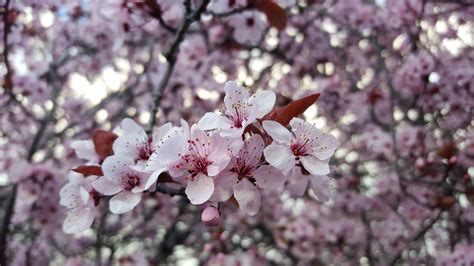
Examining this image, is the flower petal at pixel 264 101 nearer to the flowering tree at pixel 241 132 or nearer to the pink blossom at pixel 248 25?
the flowering tree at pixel 241 132

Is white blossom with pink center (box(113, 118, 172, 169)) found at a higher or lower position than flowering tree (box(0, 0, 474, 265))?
higher

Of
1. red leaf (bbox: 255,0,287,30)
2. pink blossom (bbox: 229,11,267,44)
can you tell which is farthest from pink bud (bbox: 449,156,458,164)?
pink blossom (bbox: 229,11,267,44)

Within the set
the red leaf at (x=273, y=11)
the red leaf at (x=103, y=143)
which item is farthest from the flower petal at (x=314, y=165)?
the red leaf at (x=273, y=11)

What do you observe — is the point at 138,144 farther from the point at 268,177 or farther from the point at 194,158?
the point at 268,177

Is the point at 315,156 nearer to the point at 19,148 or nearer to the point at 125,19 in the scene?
the point at 125,19

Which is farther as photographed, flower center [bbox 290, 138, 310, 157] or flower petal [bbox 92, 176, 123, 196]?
flower petal [bbox 92, 176, 123, 196]

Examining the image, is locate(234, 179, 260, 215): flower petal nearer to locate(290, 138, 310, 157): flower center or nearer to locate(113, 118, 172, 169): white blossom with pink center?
locate(290, 138, 310, 157): flower center

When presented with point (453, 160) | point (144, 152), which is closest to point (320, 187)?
point (144, 152)

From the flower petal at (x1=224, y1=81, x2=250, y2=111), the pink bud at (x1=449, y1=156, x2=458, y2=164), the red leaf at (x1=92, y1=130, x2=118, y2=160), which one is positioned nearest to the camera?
the flower petal at (x1=224, y1=81, x2=250, y2=111)
